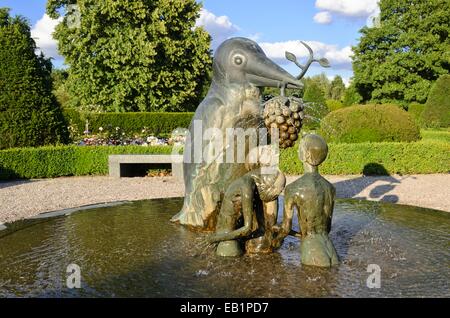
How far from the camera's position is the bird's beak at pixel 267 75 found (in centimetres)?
429

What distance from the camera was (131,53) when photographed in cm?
2958

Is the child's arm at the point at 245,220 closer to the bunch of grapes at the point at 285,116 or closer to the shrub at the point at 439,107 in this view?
the bunch of grapes at the point at 285,116

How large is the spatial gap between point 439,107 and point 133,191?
20572 mm

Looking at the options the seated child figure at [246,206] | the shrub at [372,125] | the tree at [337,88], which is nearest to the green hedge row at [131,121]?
the shrub at [372,125]

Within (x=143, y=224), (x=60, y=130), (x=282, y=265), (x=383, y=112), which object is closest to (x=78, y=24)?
(x=60, y=130)

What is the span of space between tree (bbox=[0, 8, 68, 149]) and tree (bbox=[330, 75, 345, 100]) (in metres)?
61.0

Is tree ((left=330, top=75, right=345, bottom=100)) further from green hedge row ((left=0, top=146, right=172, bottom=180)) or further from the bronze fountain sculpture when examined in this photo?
the bronze fountain sculpture

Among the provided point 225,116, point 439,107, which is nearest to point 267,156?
point 225,116

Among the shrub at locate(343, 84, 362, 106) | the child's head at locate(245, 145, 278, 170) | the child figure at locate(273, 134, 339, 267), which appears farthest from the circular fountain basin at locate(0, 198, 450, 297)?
the shrub at locate(343, 84, 362, 106)

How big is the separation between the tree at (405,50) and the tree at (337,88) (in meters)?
34.1

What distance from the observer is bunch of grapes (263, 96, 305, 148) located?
4.00m

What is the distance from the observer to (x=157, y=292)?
3.23 m

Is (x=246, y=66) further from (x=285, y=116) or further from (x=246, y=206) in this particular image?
(x=246, y=206)
